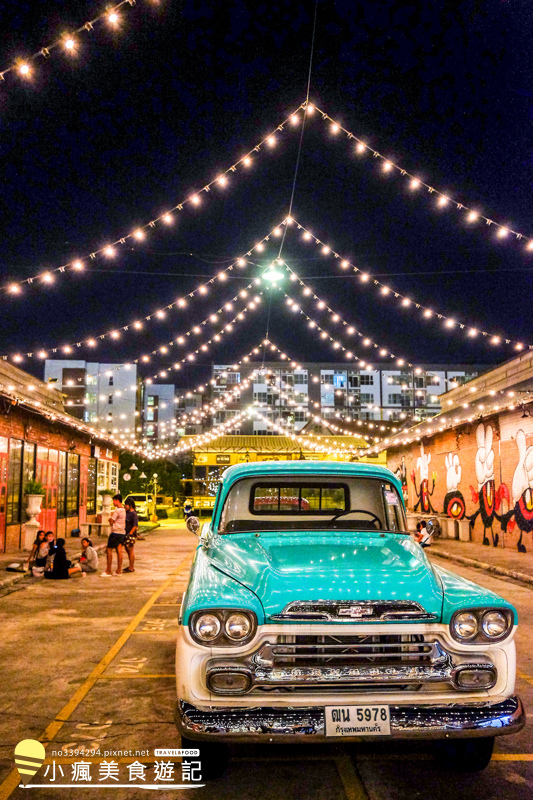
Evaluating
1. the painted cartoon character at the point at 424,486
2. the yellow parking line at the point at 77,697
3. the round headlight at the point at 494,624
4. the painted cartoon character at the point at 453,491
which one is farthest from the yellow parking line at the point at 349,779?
the painted cartoon character at the point at 424,486

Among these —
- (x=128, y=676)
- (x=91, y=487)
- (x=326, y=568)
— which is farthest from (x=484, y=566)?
(x=91, y=487)

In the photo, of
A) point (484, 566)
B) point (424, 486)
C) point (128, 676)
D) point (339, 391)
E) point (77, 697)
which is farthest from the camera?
point (339, 391)

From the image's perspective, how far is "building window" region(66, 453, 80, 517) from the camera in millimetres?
26047

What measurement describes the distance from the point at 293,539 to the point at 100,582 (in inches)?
371

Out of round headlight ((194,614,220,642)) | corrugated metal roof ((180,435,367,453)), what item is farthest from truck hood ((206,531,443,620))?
corrugated metal roof ((180,435,367,453))

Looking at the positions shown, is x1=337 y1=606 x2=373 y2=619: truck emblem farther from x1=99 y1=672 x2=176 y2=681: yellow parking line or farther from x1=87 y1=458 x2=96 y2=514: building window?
x1=87 y1=458 x2=96 y2=514: building window

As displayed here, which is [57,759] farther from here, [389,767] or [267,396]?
[267,396]

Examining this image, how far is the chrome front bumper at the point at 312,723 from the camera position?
3.16 metres

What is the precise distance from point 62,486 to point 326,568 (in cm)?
2321

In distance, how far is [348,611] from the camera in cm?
343

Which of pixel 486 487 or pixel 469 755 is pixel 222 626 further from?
pixel 486 487

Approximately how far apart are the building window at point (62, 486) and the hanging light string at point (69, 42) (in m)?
18.0

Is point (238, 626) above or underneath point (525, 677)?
above

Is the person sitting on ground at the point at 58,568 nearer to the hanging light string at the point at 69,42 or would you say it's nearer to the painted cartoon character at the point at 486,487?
the hanging light string at the point at 69,42
